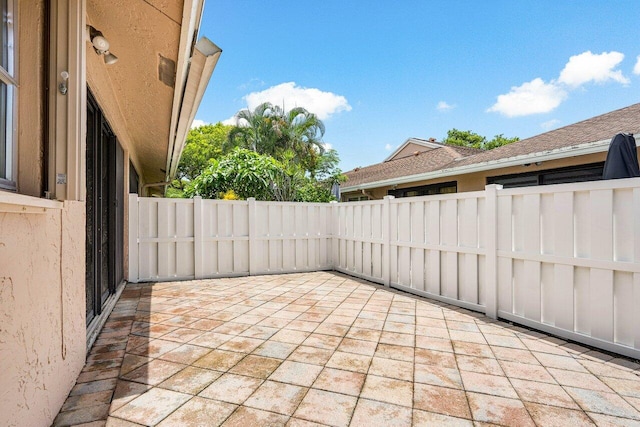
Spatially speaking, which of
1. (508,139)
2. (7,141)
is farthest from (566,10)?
(508,139)

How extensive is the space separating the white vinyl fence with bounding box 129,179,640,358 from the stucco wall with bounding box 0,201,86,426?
11.8 ft

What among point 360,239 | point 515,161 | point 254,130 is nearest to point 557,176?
point 515,161

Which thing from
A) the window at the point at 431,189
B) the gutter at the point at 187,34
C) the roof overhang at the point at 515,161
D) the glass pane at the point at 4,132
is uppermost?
the gutter at the point at 187,34

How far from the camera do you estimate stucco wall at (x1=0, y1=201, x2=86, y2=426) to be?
130 centimetres

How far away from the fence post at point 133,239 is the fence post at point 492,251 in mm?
5444

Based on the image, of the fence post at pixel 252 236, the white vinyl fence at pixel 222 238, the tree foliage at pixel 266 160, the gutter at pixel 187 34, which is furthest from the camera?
the tree foliage at pixel 266 160

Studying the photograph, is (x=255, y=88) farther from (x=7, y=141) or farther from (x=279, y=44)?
(x=7, y=141)

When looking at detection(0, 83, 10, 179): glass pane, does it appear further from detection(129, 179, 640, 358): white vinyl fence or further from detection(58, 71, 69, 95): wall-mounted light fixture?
detection(129, 179, 640, 358): white vinyl fence

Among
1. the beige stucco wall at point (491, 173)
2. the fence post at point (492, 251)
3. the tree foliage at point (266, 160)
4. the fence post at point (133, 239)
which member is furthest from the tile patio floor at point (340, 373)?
the tree foliage at point (266, 160)

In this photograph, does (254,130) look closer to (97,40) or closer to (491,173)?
(491,173)

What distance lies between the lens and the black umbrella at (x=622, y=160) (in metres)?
2.91

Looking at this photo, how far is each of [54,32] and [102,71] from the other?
1763 mm

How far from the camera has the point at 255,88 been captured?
20.2m

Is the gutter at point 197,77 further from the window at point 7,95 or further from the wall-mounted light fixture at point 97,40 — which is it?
the window at point 7,95
